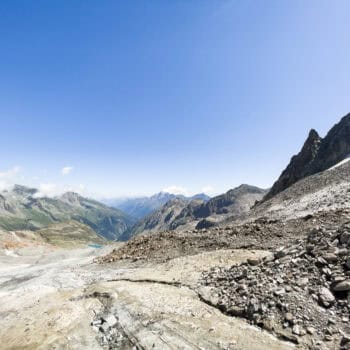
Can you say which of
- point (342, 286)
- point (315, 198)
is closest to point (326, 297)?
point (342, 286)

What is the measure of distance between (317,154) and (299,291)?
99653mm

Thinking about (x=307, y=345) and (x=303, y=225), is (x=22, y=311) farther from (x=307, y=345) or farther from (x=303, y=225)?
(x=303, y=225)

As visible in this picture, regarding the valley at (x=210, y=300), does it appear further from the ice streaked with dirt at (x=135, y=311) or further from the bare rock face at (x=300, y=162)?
the bare rock face at (x=300, y=162)

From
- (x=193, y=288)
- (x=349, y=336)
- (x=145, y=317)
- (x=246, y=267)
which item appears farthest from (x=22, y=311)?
(x=349, y=336)

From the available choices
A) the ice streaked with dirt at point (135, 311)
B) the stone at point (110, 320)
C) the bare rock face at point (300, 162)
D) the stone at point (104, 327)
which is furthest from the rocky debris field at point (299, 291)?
the bare rock face at point (300, 162)

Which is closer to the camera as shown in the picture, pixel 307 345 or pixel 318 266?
pixel 307 345

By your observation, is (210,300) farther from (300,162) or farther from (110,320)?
(300,162)

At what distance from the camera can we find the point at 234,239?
25250mm

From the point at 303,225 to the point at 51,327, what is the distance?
21150 mm

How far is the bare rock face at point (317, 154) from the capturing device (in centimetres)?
8414

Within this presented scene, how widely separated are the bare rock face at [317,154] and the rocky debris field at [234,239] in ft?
185

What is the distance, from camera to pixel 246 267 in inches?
620

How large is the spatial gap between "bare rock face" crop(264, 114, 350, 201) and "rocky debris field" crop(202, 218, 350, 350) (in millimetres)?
68709

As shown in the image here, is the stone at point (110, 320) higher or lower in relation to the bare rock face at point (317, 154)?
lower
